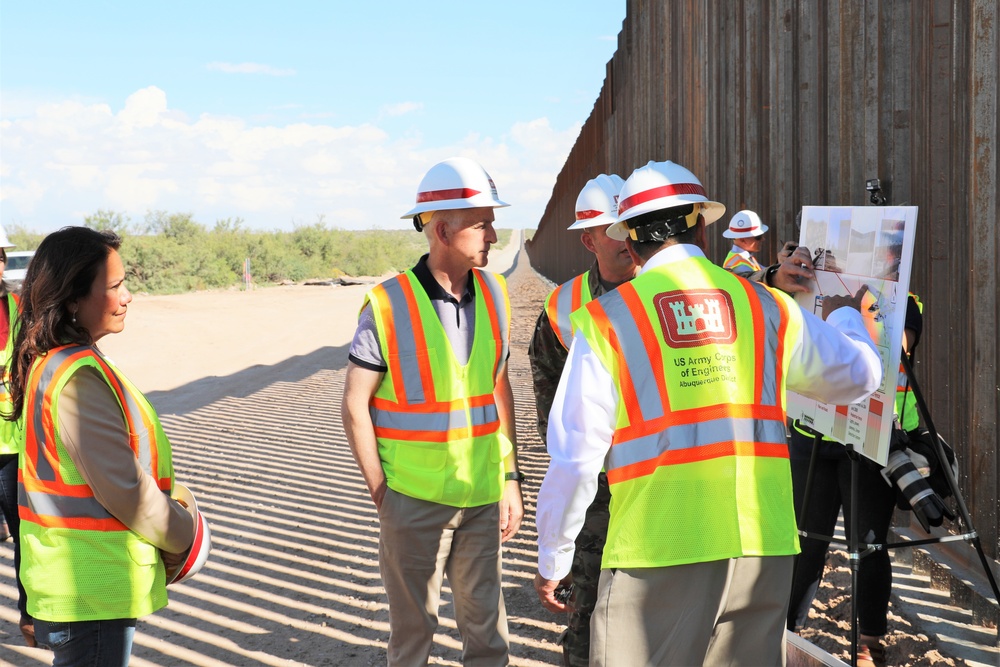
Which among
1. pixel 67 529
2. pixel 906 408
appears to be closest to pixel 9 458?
pixel 67 529

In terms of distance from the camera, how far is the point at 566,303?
3625 mm

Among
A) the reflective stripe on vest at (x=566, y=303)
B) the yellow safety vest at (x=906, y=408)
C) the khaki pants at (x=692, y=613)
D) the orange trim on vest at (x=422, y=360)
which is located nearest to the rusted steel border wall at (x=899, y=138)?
the yellow safety vest at (x=906, y=408)

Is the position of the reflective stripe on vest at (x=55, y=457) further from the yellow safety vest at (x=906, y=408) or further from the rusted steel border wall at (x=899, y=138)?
the rusted steel border wall at (x=899, y=138)

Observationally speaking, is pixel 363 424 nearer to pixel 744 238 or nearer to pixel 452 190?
pixel 452 190

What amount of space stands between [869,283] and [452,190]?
4.91 feet

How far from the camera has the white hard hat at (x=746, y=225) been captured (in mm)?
7236

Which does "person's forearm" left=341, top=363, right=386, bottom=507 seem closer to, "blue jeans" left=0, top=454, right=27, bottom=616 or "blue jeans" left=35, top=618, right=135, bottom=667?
"blue jeans" left=35, top=618, right=135, bottom=667

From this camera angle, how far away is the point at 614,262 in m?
3.64

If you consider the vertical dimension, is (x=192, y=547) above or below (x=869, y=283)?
below

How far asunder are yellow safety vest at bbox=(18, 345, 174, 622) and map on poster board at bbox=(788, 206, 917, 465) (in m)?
2.34

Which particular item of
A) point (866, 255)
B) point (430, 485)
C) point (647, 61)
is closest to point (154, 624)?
point (430, 485)

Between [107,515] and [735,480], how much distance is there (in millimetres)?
1604

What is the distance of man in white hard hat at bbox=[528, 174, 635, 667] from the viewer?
3354 mm

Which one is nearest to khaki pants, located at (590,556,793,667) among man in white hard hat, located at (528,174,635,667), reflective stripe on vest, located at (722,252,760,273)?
man in white hard hat, located at (528,174,635,667)
